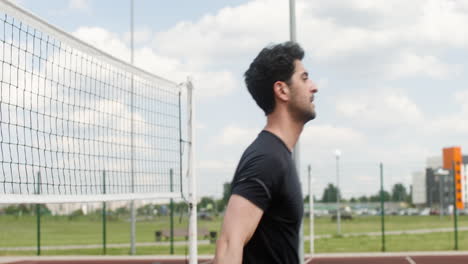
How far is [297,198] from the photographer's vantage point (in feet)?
8.53

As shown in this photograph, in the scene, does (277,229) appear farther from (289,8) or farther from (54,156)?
(289,8)

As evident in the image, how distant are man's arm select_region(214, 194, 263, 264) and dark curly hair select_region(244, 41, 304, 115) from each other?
17.8 inches

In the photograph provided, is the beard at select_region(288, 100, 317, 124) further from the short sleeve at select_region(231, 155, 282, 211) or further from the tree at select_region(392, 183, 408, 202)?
the tree at select_region(392, 183, 408, 202)

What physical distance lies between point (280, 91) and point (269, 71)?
8 centimetres

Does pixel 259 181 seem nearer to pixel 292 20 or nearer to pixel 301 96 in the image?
pixel 301 96

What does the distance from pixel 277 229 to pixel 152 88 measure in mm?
6196

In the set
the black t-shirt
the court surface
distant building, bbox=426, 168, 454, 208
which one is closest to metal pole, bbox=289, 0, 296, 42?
the court surface

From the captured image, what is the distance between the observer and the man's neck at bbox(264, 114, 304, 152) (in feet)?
8.77

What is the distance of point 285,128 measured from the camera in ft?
8.84

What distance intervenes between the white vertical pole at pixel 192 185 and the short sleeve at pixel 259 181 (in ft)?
17.9

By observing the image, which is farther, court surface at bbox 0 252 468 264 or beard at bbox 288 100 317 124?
court surface at bbox 0 252 468 264

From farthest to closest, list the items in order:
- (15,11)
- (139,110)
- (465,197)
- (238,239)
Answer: (465,197) → (139,110) → (15,11) → (238,239)

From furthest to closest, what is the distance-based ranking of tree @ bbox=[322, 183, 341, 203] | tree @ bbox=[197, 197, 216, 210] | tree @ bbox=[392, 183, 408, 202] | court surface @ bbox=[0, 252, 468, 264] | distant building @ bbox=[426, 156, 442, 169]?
distant building @ bbox=[426, 156, 442, 169] → tree @ bbox=[197, 197, 216, 210] → tree @ bbox=[392, 183, 408, 202] → tree @ bbox=[322, 183, 341, 203] → court surface @ bbox=[0, 252, 468, 264]

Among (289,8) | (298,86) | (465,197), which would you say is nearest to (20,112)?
→ (298,86)
